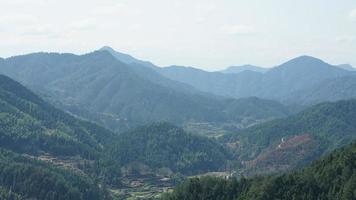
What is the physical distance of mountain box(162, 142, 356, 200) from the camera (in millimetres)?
148125

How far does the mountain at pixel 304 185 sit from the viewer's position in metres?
148

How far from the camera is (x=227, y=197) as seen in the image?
572 feet

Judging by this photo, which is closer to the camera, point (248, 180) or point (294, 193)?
point (294, 193)

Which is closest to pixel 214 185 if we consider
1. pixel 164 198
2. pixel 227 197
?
pixel 227 197

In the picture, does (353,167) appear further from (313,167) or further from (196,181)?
(196,181)

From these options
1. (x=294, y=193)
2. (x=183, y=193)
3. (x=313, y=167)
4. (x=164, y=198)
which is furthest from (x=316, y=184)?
(x=164, y=198)

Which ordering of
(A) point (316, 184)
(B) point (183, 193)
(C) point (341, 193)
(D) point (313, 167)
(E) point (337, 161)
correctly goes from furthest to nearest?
(B) point (183, 193)
(D) point (313, 167)
(E) point (337, 161)
(A) point (316, 184)
(C) point (341, 193)

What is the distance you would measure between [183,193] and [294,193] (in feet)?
149

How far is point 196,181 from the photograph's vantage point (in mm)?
188375

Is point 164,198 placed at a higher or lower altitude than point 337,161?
lower

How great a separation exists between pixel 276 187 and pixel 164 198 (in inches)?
2066

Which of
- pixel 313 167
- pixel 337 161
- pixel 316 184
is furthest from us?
pixel 313 167

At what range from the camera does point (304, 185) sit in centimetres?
15350

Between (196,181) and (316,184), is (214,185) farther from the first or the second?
(316,184)
